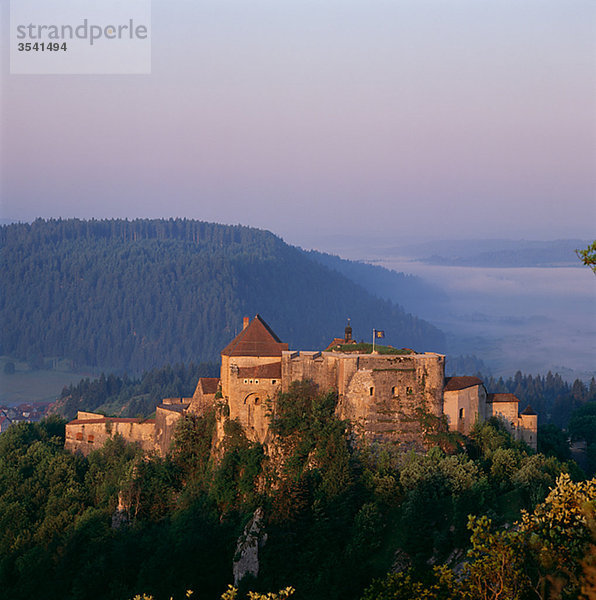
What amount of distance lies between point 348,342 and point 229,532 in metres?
15.5

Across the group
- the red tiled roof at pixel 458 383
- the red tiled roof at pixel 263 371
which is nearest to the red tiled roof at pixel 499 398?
the red tiled roof at pixel 458 383

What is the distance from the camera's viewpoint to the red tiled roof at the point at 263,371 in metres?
51.3

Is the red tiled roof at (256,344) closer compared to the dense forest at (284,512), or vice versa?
the dense forest at (284,512)

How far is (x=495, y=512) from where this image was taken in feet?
142

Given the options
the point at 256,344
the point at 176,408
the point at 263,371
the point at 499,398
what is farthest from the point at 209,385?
the point at 499,398

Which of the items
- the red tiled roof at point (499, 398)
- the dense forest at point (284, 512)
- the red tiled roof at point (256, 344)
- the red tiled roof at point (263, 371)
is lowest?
the dense forest at point (284, 512)

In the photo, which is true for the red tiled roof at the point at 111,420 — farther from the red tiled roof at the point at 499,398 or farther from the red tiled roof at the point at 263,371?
the red tiled roof at the point at 499,398

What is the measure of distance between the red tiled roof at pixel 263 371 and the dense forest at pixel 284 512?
1.92 m

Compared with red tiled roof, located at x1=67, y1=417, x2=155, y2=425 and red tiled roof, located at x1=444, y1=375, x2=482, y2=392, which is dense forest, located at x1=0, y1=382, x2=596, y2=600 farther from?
red tiled roof, located at x1=67, y1=417, x2=155, y2=425

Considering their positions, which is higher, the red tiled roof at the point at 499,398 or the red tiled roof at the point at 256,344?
the red tiled roof at the point at 256,344

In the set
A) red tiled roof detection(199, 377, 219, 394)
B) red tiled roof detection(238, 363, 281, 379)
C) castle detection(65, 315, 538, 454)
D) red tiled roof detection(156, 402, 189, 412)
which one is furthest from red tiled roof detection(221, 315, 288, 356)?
red tiled roof detection(156, 402, 189, 412)

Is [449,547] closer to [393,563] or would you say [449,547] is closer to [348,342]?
[393,563]

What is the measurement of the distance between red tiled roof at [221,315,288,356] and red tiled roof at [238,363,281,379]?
1430 millimetres

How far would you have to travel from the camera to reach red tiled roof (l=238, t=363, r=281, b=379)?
51.3m
